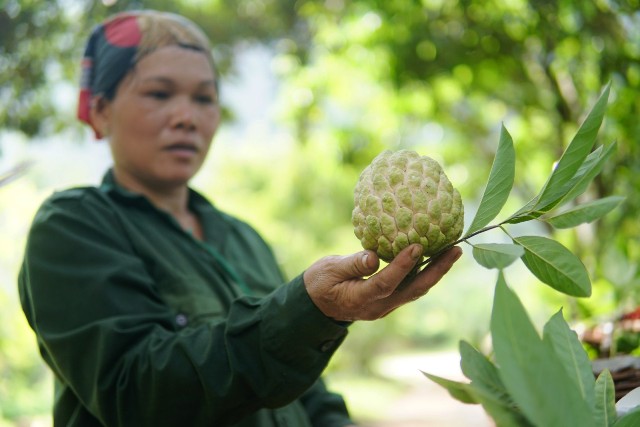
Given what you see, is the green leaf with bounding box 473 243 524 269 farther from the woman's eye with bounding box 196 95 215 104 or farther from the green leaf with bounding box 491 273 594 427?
the woman's eye with bounding box 196 95 215 104

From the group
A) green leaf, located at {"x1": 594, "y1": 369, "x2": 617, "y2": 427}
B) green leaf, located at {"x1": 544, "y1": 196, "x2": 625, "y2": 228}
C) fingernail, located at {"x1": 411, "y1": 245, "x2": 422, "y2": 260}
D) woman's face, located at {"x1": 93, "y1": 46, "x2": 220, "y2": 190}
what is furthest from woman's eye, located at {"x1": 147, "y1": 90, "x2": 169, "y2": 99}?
green leaf, located at {"x1": 594, "y1": 369, "x2": 617, "y2": 427}

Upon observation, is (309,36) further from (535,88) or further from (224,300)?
(224,300)

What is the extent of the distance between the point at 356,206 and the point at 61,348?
50cm

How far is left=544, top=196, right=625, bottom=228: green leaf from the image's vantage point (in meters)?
0.72

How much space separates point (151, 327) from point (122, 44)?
596 millimetres

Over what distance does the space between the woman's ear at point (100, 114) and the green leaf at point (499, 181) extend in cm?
88

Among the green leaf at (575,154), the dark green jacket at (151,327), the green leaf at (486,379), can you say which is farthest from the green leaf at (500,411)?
the dark green jacket at (151,327)

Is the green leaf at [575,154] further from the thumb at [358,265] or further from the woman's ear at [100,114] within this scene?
the woman's ear at [100,114]

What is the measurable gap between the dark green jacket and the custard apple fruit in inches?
5.3

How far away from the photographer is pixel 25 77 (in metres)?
3.10

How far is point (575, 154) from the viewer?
2.19 feet

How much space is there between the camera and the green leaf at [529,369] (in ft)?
1.61

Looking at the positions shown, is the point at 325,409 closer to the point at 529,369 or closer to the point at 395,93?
the point at 529,369

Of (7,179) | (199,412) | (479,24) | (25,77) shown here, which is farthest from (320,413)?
(25,77)
